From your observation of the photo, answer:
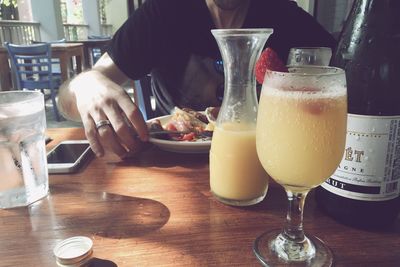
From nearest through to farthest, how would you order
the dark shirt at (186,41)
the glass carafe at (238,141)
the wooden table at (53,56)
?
the glass carafe at (238,141) < the dark shirt at (186,41) < the wooden table at (53,56)

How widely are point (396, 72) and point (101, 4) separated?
951cm

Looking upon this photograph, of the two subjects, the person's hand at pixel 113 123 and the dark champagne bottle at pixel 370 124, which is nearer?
the dark champagne bottle at pixel 370 124

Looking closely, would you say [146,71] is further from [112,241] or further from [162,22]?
[112,241]

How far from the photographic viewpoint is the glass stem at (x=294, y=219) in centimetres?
43

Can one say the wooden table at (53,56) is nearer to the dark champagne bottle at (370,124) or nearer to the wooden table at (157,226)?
the wooden table at (157,226)

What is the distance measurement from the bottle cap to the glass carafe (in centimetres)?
23

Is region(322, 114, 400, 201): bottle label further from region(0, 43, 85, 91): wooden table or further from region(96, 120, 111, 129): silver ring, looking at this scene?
region(0, 43, 85, 91): wooden table

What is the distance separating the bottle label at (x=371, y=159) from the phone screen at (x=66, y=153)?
57 cm

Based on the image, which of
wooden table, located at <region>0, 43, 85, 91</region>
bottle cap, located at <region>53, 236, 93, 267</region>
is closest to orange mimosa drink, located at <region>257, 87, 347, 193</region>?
bottle cap, located at <region>53, 236, 93, 267</region>

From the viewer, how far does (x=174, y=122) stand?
0.90m

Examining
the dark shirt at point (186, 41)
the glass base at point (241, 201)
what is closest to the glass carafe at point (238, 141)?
the glass base at point (241, 201)

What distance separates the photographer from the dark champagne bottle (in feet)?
1.46

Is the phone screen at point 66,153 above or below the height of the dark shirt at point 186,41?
below

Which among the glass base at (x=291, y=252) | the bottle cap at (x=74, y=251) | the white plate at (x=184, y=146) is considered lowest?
the glass base at (x=291, y=252)
